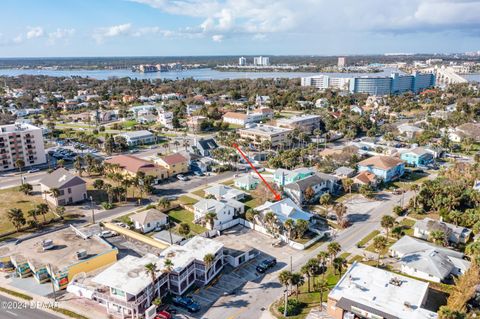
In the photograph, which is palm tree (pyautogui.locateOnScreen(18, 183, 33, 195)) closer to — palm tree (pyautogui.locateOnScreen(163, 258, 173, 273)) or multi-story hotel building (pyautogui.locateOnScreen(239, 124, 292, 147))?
palm tree (pyautogui.locateOnScreen(163, 258, 173, 273))

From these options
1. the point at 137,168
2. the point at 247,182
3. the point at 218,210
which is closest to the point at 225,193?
the point at 247,182

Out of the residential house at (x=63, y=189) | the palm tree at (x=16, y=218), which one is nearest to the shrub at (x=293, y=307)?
the palm tree at (x=16, y=218)

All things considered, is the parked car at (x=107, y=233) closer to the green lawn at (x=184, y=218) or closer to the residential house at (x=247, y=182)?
the green lawn at (x=184, y=218)

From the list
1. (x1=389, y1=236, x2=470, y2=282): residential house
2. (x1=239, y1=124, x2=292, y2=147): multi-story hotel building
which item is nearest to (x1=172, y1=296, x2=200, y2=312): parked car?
(x1=389, y1=236, x2=470, y2=282): residential house

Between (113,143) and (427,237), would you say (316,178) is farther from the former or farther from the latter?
(113,143)

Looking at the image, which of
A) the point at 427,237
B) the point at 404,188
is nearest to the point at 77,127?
the point at 404,188

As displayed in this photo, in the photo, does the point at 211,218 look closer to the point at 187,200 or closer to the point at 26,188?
the point at 187,200
